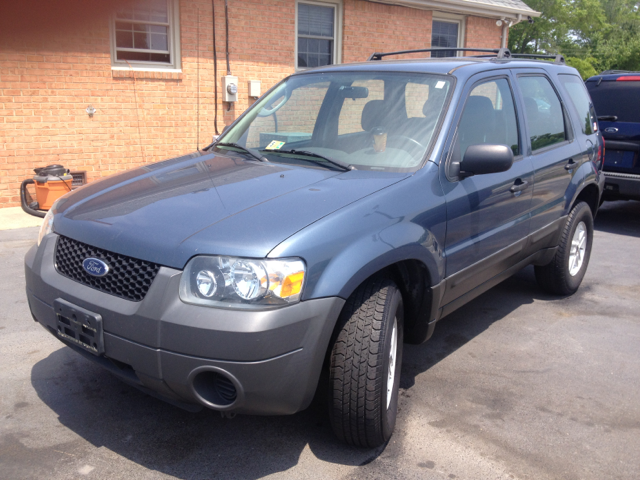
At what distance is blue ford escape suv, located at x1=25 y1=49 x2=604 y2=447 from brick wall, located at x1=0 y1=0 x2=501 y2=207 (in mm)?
5505

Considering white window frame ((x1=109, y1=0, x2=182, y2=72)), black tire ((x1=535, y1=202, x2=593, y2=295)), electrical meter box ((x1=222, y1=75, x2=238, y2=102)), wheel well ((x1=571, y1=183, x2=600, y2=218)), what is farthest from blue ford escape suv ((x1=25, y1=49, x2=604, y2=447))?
electrical meter box ((x1=222, y1=75, x2=238, y2=102))

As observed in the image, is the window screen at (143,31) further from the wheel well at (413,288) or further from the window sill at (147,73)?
the wheel well at (413,288)

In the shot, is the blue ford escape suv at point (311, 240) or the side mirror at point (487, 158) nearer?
the blue ford escape suv at point (311, 240)

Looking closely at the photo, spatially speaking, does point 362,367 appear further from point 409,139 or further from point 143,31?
point 143,31

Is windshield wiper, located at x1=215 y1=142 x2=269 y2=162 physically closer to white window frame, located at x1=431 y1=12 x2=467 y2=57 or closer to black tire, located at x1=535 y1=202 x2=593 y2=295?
black tire, located at x1=535 y1=202 x2=593 y2=295

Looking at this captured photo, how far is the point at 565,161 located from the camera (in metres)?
4.62

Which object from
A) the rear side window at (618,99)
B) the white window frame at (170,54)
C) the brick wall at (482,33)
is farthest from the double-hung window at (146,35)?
the brick wall at (482,33)

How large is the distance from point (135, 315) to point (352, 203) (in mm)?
1055

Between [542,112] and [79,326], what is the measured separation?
3494mm

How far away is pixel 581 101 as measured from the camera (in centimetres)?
523

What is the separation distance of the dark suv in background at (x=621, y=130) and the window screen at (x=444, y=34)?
5775 mm

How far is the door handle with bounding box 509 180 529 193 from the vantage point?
386 centimetres

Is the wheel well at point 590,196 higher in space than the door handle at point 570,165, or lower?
lower

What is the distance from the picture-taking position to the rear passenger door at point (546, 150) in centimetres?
425
